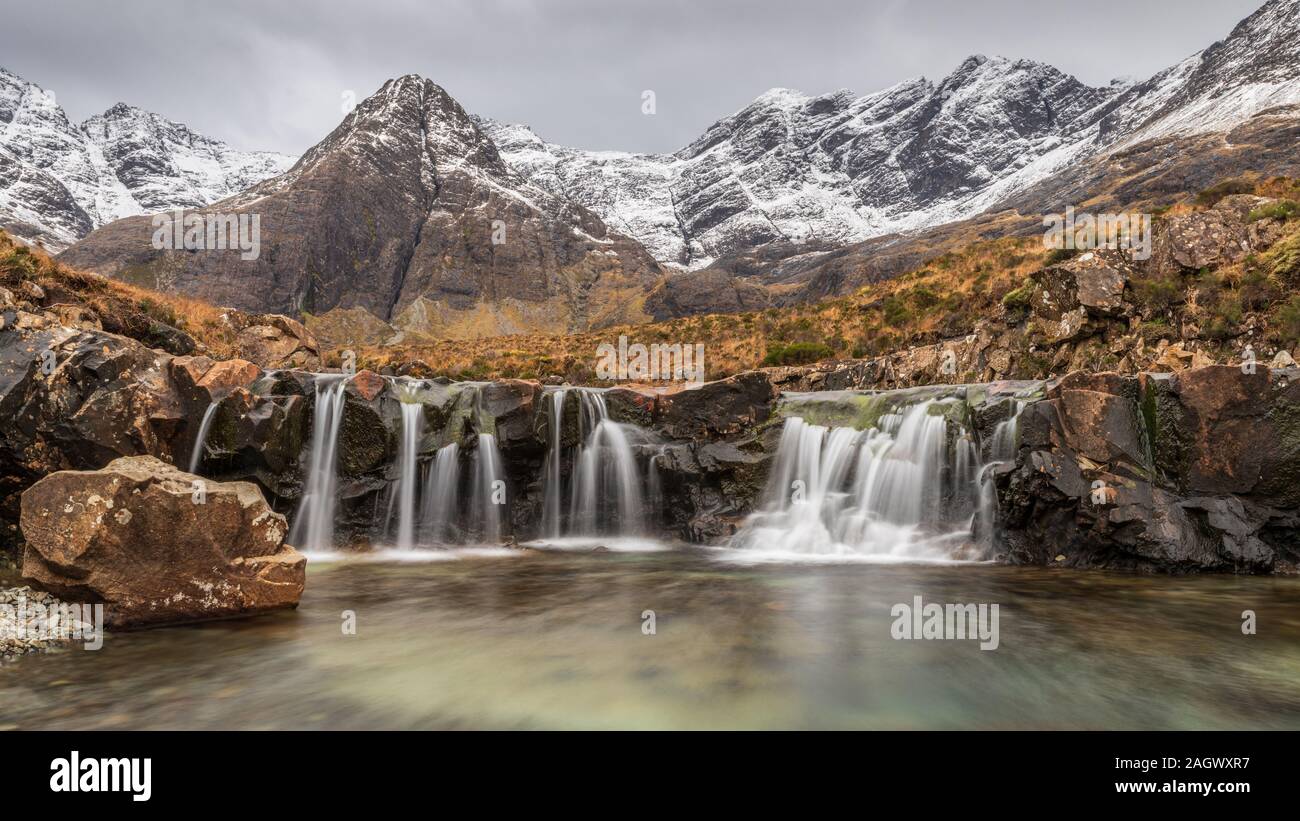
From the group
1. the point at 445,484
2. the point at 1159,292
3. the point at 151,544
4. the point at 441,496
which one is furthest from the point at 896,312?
the point at 151,544

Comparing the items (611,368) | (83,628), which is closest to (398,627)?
(83,628)

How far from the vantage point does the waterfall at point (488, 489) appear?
16.6 meters

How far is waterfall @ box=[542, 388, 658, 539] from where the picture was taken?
57.2 feet

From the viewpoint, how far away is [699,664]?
6871mm

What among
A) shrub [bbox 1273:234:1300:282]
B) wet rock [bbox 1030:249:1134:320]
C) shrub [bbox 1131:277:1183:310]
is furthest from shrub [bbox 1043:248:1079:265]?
shrub [bbox 1273:234:1300:282]

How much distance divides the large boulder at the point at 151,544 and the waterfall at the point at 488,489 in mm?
8103

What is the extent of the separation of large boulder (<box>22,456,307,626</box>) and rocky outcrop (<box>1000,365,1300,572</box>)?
1370cm

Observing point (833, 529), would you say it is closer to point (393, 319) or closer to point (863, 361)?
point (863, 361)

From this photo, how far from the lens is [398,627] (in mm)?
8633

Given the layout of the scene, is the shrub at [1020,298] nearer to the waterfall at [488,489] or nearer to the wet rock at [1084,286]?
the wet rock at [1084,286]

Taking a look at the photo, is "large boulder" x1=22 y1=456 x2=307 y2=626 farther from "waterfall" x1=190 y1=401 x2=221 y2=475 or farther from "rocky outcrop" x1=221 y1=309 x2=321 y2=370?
"rocky outcrop" x1=221 y1=309 x2=321 y2=370

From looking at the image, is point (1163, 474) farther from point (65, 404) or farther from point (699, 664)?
point (65, 404)

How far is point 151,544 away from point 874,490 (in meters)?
14.1

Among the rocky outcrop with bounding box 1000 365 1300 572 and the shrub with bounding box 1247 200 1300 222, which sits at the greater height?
the shrub with bounding box 1247 200 1300 222
